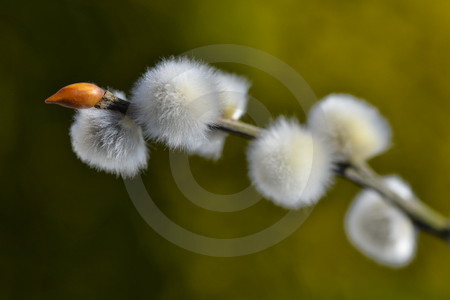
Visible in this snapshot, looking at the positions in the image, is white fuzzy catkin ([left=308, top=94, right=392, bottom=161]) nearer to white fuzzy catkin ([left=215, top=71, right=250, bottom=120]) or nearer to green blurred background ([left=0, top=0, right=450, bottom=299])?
white fuzzy catkin ([left=215, top=71, right=250, bottom=120])

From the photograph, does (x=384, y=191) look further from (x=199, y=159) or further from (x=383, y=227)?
(x=199, y=159)

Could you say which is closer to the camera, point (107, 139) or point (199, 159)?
point (107, 139)

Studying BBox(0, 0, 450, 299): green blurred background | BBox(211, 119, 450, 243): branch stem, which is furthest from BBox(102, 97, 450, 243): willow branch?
BBox(0, 0, 450, 299): green blurred background

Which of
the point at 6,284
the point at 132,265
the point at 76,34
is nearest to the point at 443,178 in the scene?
the point at 132,265

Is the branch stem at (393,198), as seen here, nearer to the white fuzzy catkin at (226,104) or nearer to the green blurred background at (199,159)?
the white fuzzy catkin at (226,104)

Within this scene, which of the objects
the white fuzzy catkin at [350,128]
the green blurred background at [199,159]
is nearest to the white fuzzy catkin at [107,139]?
the white fuzzy catkin at [350,128]

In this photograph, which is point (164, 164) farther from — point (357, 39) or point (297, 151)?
point (297, 151)

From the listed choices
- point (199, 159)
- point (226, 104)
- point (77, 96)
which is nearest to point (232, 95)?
point (226, 104)
